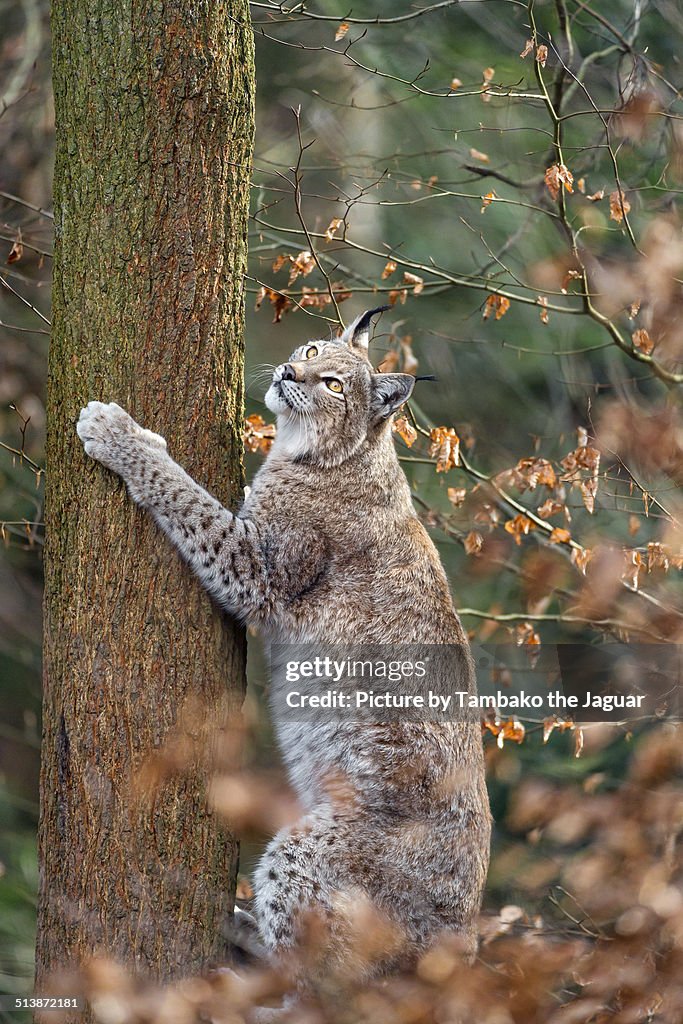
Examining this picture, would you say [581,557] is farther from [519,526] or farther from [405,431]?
[405,431]

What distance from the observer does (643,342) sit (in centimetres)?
524

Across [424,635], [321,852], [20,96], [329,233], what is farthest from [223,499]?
[20,96]

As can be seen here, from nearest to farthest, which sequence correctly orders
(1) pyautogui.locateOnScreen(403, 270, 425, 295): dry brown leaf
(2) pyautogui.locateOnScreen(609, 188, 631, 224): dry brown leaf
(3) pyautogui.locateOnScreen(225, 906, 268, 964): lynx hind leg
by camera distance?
1. (3) pyautogui.locateOnScreen(225, 906, 268, 964): lynx hind leg
2. (2) pyautogui.locateOnScreen(609, 188, 631, 224): dry brown leaf
3. (1) pyautogui.locateOnScreen(403, 270, 425, 295): dry brown leaf

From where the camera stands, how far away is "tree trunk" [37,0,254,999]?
11.5ft

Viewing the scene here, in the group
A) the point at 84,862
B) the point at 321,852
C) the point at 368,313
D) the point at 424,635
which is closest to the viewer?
the point at 84,862

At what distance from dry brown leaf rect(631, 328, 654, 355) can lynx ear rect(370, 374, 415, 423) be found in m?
1.16

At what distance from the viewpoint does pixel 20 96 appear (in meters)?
6.96

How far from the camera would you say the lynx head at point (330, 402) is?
479 centimetres

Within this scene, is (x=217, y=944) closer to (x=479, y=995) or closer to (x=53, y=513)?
(x=479, y=995)

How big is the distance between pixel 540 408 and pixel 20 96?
505 cm

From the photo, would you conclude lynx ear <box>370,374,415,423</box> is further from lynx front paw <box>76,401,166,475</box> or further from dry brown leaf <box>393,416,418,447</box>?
lynx front paw <box>76,401,166,475</box>

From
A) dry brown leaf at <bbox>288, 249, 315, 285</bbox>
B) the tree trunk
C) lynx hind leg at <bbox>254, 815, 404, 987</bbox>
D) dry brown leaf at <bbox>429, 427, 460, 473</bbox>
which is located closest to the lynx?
lynx hind leg at <bbox>254, 815, 404, 987</bbox>

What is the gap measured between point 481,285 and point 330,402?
4.67 feet
